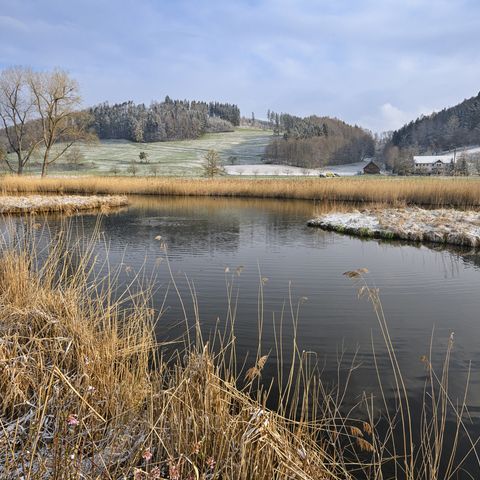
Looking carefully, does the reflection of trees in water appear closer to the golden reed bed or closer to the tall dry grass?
the tall dry grass

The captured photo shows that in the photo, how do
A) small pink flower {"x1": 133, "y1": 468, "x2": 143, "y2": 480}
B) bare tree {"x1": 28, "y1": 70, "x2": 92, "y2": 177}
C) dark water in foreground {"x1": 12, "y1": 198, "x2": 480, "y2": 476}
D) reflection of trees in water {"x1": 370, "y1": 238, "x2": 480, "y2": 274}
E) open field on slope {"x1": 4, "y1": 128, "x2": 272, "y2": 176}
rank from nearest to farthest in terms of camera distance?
1. small pink flower {"x1": 133, "y1": 468, "x2": 143, "y2": 480}
2. dark water in foreground {"x1": 12, "y1": 198, "x2": 480, "y2": 476}
3. reflection of trees in water {"x1": 370, "y1": 238, "x2": 480, "y2": 274}
4. bare tree {"x1": 28, "y1": 70, "x2": 92, "y2": 177}
5. open field on slope {"x1": 4, "y1": 128, "x2": 272, "y2": 176}

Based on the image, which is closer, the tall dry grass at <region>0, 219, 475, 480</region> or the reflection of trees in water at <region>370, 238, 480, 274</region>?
the tall dry grass at <region>0, 219, 475, 480</region>

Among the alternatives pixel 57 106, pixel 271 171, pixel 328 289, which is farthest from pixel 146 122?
pixel 328 289

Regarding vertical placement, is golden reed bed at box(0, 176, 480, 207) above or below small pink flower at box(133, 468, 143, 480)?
above

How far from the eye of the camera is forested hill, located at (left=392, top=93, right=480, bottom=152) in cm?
9895

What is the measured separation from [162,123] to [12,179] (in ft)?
262

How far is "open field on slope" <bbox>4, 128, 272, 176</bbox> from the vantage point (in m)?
63.1

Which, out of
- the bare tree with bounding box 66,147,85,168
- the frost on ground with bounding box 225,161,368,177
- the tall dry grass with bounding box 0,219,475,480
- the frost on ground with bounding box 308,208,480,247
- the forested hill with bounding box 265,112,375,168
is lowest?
the tall dry grass with bounding box 0,219,475,480

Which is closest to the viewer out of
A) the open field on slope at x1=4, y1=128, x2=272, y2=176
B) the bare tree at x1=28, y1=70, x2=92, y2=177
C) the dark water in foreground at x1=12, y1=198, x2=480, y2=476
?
the dark water in foreground at x1=12, y1=198, x2=480, y2=476

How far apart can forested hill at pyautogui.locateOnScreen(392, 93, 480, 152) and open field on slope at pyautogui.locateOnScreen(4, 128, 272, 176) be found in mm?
37183

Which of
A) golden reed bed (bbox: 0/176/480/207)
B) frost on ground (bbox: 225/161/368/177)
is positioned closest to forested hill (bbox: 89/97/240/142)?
frost on ground (bbox: 225/161/368/177)

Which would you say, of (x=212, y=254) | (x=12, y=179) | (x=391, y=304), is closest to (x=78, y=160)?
(x=12, y=179)

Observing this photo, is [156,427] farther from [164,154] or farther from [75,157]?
[164,154]

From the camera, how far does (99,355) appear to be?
3354mm
